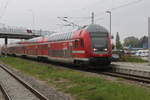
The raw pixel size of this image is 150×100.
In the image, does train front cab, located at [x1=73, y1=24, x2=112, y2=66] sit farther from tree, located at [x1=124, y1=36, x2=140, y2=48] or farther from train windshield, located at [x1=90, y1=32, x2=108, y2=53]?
tree, located at [x1=124, y1=36, x2=140, y2=48]

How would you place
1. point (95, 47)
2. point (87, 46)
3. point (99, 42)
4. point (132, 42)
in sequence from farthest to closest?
point (132, 42)
point (99, 42)
point (95, 47)
point (87, 46)

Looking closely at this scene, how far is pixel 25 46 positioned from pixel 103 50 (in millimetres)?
28062

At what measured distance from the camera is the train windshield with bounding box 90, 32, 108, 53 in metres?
20.7

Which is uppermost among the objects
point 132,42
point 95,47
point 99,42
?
point 132,42

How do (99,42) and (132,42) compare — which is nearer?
(99,42)

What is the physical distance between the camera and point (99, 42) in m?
20.9

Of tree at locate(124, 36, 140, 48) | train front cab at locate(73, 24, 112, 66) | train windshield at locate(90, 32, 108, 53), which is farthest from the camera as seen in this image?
tree at locate(124, 36, 140, 48)

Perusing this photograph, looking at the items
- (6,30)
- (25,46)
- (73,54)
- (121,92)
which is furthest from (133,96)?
(6,30)

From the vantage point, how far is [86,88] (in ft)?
40.5

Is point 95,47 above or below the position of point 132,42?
below

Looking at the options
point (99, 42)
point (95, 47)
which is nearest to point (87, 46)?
point (95, 47)

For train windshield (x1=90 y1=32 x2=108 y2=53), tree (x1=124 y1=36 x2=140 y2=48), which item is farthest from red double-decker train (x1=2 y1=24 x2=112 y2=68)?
tree (x1=124 y1=36 x2=140 y2=48)

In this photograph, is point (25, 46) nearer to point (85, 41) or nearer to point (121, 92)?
point (85, 41)

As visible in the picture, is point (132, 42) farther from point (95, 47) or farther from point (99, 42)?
point (95, 47)
